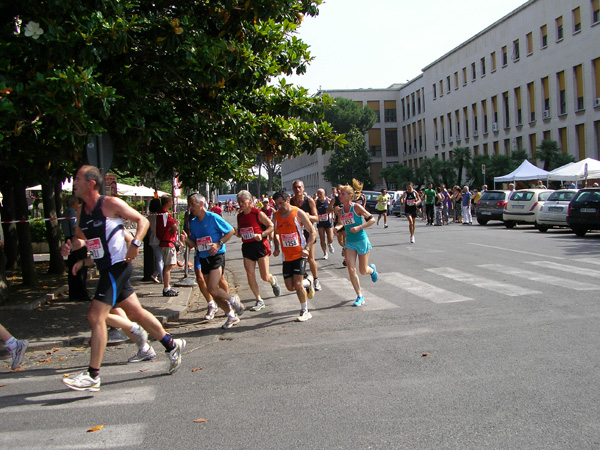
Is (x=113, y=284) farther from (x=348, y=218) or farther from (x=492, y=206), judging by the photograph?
(x=492, y=206)

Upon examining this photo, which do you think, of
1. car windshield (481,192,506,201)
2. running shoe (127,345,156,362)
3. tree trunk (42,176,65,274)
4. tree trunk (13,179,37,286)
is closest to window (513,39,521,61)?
car windshield (481,192,506,201)

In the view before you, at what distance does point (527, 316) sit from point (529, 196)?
58.3ft

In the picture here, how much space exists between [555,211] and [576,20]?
23.3m

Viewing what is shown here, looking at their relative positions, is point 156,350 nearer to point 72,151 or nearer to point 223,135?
point 72,151

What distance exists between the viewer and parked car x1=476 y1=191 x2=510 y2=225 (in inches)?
1059

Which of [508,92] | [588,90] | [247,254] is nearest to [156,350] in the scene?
[247,254]

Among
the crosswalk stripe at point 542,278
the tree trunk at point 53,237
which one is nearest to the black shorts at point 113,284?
the crosswalk stripe at point 542,278

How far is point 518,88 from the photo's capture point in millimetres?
48000

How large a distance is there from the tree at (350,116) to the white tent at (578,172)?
49390mm

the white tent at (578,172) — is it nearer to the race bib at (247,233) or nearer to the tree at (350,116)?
the race bib at (247,233)

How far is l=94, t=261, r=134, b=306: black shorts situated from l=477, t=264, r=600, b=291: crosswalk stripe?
6773mm

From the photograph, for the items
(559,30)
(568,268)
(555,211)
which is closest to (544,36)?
(559,30)

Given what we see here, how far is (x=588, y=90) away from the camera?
3809 cm

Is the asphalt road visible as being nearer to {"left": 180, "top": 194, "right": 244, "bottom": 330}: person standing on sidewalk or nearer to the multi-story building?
{"left": 180, "top": 194, "right": 244, "bottom": 330}: person standing on sidewalk
